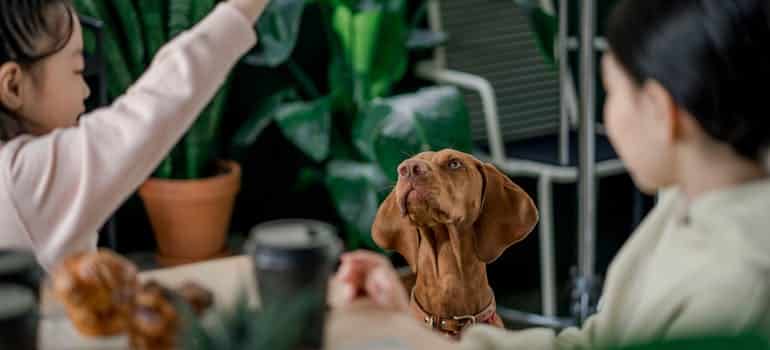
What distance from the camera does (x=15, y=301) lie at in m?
0.89

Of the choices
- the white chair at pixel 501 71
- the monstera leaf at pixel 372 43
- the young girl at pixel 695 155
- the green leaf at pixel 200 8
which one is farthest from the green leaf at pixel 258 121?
the young girl at pixel 695 155

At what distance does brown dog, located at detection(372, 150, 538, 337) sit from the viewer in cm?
151

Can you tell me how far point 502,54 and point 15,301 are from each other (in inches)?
114

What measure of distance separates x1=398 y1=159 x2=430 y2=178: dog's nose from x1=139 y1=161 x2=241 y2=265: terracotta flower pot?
1848 millimetres

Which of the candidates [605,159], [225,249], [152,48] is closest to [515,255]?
[605,159]

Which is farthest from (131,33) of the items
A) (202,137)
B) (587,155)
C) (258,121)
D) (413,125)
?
(587,155)

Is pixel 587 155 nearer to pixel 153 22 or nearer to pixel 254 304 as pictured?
pixel 153 22

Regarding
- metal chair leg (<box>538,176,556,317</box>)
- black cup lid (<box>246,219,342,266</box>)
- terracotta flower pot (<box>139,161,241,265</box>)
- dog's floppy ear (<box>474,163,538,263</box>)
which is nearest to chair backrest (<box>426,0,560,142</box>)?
metal chair leg (<box>538,176,556,317</box>)

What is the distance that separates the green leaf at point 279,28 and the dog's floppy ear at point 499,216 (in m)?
1.88

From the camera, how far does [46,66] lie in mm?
1505

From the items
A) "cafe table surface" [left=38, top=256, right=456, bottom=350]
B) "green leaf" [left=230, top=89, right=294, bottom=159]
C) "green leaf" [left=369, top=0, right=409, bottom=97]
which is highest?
"cafe table surface" [left=38, top=256, right=456, bottom=350]

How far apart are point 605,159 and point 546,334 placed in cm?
223

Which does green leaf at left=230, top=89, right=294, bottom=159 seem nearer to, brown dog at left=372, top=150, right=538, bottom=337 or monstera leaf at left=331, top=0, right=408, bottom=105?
monstera leaf at left=331, top=0, right=408, bottom=105

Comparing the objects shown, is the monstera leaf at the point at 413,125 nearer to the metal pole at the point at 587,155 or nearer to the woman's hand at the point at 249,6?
the metal pole at the point at 587,155
